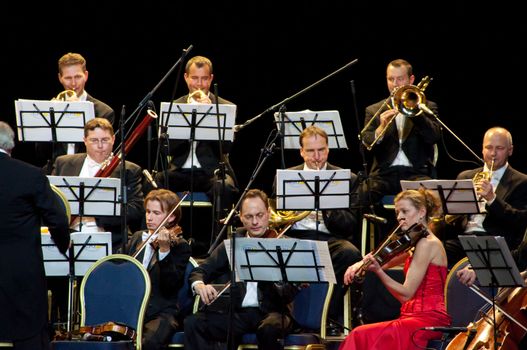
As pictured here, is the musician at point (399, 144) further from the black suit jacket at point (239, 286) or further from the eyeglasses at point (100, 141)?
the eyeglasses at point (100, 141)

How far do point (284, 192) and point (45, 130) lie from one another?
6.44ft

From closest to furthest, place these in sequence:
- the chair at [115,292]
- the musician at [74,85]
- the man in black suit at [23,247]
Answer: the man in black suit at [23,247] → the chair at [115,292] → the musician at [74,85]

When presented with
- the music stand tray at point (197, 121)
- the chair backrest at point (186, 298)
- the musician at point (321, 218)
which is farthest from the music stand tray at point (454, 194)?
the chair backrest at point (186, 298)

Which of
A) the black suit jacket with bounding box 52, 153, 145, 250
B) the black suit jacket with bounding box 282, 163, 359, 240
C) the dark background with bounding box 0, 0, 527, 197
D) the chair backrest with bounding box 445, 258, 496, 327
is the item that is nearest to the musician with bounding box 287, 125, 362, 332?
the black suit jacket with bounding box 282, 163, 359, 240

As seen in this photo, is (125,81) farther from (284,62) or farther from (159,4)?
(284,62)

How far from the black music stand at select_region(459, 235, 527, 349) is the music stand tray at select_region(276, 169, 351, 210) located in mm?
1739

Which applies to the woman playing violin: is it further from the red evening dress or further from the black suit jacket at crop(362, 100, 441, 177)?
the black suit jacket at crop(362, 100, 441, 177)

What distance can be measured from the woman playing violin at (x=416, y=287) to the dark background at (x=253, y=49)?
3.71 metres

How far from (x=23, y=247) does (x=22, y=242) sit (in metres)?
0.03

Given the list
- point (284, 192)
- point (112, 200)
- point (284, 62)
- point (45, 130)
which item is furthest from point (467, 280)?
point (284, 62)

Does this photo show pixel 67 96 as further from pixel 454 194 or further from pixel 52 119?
pixel 454 194

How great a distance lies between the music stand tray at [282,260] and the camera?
6207mm

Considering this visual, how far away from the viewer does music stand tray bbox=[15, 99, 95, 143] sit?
7867 millimetres

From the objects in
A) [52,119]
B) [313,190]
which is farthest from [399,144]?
[52,119]
